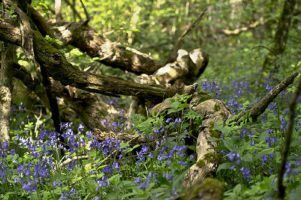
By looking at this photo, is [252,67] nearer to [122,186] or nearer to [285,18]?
[285,18]

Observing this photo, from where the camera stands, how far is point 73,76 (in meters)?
6.39

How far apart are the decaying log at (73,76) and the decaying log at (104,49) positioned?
1.52 meters

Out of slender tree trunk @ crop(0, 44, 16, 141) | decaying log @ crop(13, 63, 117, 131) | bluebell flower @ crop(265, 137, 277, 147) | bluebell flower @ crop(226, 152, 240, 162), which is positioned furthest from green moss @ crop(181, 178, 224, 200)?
decaying log @ crop(13, 63, 117, 131)

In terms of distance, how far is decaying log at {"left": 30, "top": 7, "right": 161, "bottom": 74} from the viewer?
8.38m

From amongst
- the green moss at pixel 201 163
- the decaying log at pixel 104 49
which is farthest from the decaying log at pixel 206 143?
the decaying log at pixel 104 49

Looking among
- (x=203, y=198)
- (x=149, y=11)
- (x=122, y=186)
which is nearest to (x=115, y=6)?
(x=149, y=11)

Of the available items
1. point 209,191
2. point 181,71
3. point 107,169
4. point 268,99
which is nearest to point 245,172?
point 209,191

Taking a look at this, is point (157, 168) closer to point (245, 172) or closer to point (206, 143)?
point (206, 143)

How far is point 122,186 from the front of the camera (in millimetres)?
4492

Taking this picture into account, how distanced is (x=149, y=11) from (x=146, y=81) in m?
7.95

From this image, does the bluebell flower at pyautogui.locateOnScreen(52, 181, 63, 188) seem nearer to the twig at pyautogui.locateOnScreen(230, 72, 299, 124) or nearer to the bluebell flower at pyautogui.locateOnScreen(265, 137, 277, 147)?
the twig at pyautogui.locateOnScreen(230, 72, 299, 124)

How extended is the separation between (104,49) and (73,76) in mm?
2267

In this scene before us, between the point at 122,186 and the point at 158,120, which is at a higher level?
the point at 158,120

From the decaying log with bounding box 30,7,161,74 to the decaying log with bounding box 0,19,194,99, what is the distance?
1519mm
